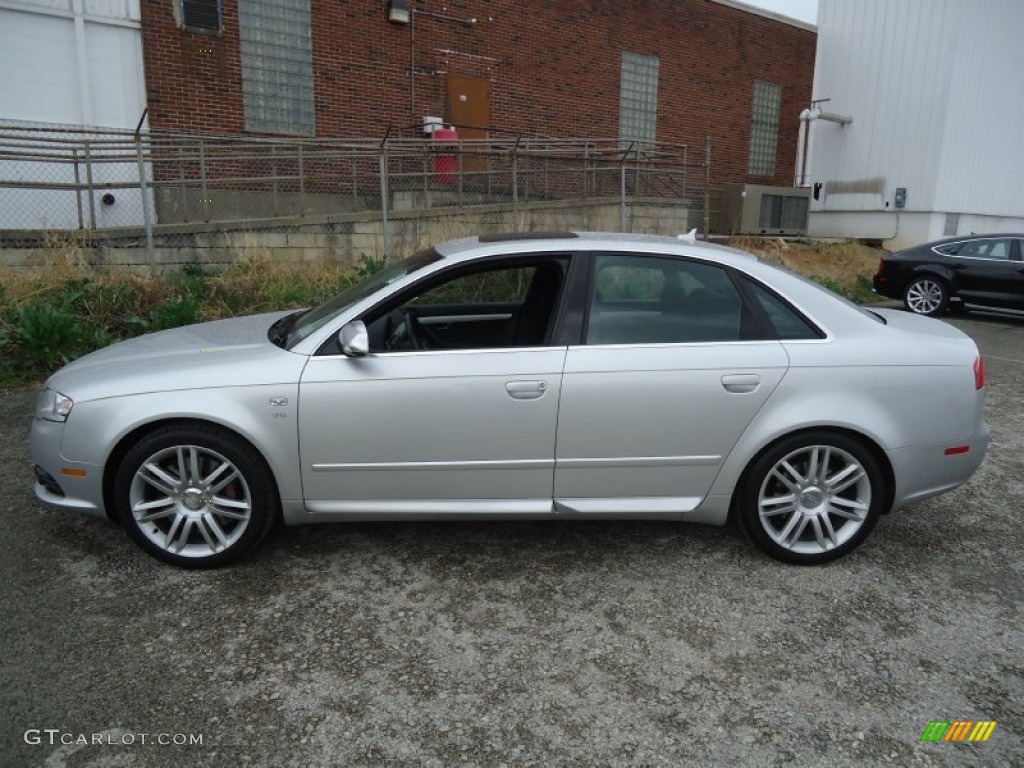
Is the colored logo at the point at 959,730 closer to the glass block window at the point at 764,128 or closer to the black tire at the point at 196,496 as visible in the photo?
the black tire at the point at 196,496

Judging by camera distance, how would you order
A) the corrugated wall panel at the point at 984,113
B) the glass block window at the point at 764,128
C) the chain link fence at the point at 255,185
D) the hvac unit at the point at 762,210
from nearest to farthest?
the chain link fence at the point at 255,185 → the corrugated wall panel at the point at 984,113 → the hvac unit at the point at 762,210 → the glass block window at the point at 764,128

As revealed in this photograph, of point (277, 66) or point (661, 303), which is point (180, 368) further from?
point (277, 66)

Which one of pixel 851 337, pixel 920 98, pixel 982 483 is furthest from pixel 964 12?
pixel 851 337

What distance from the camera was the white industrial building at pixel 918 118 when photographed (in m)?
17.9

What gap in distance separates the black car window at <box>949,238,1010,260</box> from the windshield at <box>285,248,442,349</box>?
1118 cm

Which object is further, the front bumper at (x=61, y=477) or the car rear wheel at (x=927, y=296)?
the car rear wheel at (x=927, y=296)

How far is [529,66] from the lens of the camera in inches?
678

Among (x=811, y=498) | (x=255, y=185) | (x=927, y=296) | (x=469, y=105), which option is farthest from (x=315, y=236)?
(x=927, y=296)

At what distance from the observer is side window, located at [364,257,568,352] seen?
359 cm

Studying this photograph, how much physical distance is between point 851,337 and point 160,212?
11223 mm

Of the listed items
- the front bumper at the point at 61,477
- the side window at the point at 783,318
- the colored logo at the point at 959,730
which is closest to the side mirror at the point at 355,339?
the front bumper at the point at 61,477

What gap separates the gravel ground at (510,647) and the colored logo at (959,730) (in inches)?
1.4

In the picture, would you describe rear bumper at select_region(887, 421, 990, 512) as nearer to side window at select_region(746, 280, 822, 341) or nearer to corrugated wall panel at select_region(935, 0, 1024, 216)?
side window at select_region(746, 280, 822, 341)

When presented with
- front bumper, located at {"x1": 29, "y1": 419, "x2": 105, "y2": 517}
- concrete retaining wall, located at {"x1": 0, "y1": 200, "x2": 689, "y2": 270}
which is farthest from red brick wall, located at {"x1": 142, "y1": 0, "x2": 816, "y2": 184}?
front bumper, located at {"x1": 29, "y1": 419, "x2": 105, "y2": 517}
